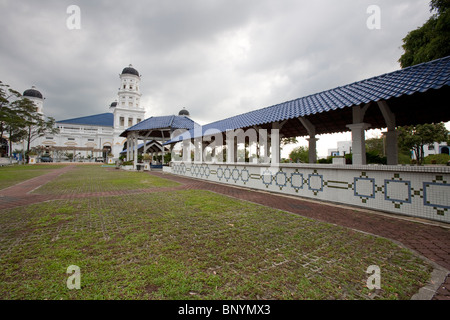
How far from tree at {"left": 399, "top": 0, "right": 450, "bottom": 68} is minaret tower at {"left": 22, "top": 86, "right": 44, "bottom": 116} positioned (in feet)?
286

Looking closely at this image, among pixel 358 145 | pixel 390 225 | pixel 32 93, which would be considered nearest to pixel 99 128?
pixel 32 93

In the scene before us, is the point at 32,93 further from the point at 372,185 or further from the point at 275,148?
the point at 372,185

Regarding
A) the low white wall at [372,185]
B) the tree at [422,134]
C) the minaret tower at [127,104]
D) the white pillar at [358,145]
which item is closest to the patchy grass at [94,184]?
the low white wall at [372,185]

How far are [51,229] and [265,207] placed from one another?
5177mm

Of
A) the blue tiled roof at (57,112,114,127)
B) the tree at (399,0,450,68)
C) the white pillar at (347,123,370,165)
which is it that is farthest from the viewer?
the blue tiled roof at (57,112,114,127)

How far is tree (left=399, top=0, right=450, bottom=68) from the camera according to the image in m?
12.6

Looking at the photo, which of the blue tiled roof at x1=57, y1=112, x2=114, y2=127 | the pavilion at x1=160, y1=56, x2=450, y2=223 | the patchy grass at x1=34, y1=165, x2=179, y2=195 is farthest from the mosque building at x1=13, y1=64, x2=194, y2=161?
the pavilion at x1=160, y1=56, x2=450, y2=223

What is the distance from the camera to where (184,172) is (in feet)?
59.6

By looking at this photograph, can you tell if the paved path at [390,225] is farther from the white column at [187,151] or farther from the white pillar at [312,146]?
the white column at [187,151]

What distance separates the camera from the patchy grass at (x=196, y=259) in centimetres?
214

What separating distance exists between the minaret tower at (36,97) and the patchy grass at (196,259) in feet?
271

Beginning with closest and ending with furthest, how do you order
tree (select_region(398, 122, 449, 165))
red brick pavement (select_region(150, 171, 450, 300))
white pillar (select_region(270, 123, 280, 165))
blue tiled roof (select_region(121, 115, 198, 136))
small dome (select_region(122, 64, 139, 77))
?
red brick pavement (select_region(150, 171, 450, 300))
white pillar (select_region(270, 123, 280, 165))
blue tiled roof (select_region(121, 115, 198, 136))
tree (select_region(398, 122, 449, 165))
small dome (select_region(122, 64, 139, 77))

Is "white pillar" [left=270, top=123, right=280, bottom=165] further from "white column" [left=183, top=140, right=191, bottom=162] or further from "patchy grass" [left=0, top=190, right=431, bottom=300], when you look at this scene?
"white column" [left=183, top=140, right=191, bottom=162]
